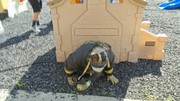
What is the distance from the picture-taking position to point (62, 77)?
418 centimetres

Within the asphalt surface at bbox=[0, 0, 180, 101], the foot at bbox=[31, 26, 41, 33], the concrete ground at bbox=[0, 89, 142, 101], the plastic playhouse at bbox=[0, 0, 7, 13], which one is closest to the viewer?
the concrete ground at bbox=[0, 89, 142, 101]

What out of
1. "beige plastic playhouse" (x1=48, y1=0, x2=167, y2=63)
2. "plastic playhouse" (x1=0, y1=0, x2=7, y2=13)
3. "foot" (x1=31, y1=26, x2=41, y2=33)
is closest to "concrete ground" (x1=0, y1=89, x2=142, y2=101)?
"beige plastic playhouse" (x1=48, y1=0, x2=167, y2=63)

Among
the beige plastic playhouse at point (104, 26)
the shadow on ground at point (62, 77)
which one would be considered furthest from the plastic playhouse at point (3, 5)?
the beige plastic playhouse at point (104, 26)

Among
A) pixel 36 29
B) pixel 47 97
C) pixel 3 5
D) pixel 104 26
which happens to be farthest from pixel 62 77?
pixel 3 5

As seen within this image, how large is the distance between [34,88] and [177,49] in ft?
10.3

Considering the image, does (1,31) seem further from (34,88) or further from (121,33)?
(121,33)

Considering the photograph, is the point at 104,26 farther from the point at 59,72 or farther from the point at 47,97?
the point at 47,97

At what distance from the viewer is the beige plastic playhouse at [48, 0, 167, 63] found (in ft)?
13.2

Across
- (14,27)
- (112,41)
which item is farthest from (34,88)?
(14,27)

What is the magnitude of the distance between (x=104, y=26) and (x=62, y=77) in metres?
1.16

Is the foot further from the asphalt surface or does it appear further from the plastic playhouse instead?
the plastic playhouse

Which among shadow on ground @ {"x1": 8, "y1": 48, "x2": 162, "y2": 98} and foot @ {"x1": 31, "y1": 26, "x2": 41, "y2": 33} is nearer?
shadow on ground @ {"x1": 8, "y1": 48, "x2": 162, "y2": 98}

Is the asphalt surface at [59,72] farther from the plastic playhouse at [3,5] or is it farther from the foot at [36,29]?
the plastic playhouse at [3,5]

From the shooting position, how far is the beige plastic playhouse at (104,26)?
4027 mm
